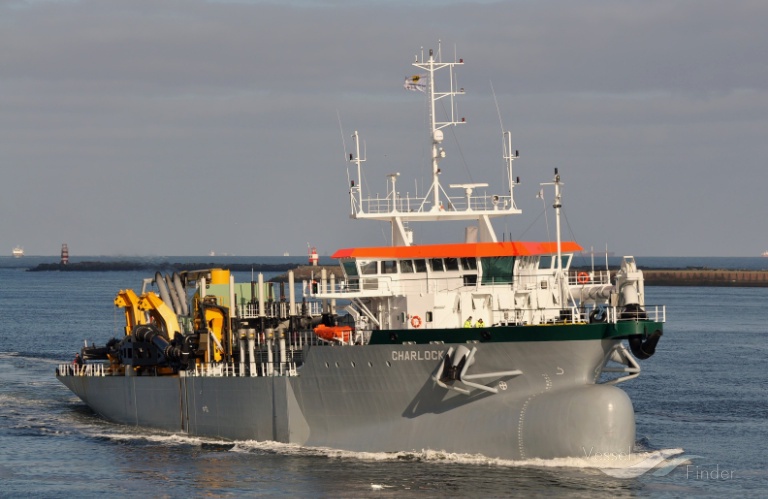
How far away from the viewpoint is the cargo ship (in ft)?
96.3

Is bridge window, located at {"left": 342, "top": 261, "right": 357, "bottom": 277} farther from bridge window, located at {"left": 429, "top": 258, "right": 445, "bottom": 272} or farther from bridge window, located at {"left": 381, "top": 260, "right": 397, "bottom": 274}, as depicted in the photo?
bridge window, located at {"left": 429, "top": 258, "right": 445, "bottom": 272}

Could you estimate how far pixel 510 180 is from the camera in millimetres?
33750

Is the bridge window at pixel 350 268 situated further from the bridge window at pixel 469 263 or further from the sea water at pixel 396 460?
the sea water at pixel 396 460

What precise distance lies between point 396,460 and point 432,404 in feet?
6.14

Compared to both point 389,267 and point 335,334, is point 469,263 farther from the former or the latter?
point 335,334

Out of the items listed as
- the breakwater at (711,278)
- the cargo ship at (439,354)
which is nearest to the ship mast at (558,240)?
the cargo ship at (439,354)

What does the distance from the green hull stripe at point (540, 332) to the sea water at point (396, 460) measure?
304cm

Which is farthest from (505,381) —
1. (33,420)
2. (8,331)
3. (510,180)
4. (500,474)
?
(8,331)

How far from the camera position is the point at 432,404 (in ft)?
→ 101

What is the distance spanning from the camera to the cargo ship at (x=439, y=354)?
29.4 meters

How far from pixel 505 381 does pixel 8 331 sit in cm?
5417

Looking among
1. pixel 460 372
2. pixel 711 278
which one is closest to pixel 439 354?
pixel 460 372

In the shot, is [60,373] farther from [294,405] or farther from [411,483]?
[411,483]

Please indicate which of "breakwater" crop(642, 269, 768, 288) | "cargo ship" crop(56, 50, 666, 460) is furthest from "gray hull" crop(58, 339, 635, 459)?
"breakwater" crop(642, 269, 768, 288)
